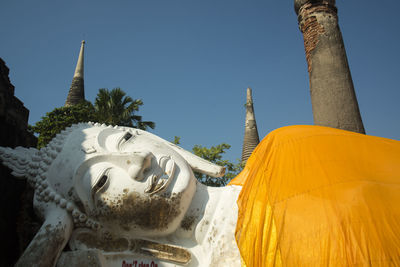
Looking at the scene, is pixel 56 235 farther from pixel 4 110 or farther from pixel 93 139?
pixel 4 110

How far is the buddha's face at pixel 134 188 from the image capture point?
213cm

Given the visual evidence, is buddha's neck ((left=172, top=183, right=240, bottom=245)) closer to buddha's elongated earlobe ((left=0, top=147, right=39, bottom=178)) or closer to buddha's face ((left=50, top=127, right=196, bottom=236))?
buddha's face ((left=50, top=127, right=196, bottom=236))

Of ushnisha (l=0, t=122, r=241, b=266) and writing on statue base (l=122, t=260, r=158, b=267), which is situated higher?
ushnisha (l=0, t=122, r=241, b=266)

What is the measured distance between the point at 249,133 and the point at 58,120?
10257mm

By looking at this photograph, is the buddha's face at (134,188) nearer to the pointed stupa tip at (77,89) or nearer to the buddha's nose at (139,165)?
the buddha's nose at (139,165)

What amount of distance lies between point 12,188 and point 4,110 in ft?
2.32

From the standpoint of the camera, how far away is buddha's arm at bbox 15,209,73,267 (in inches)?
71.7

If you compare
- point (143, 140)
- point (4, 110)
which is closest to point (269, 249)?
point (143, 140)

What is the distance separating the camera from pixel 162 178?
2.17 m

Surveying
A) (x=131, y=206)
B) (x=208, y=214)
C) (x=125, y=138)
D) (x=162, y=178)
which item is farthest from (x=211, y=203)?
(x=125, y=138)

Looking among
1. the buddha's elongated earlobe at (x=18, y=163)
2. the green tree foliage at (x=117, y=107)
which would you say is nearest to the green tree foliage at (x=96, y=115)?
the green tree foliage at (x=117, y=107)

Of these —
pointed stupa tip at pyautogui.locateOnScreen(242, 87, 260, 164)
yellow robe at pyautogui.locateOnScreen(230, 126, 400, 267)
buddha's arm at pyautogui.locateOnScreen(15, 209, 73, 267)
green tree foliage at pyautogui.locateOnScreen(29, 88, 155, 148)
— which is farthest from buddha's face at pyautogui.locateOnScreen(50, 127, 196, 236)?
pointed stupa tip at pyautogui.locateOnScreen(242, 87, 260, 164)

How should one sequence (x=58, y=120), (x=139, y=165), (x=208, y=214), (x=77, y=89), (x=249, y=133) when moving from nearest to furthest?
1. (x=139, y=165)
2. (x=208, y=214)
3. (x=58, y=120)
4. (x=77, y=89)
5. (x=249, y=133)

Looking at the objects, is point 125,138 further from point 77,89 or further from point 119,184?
point 77,89
